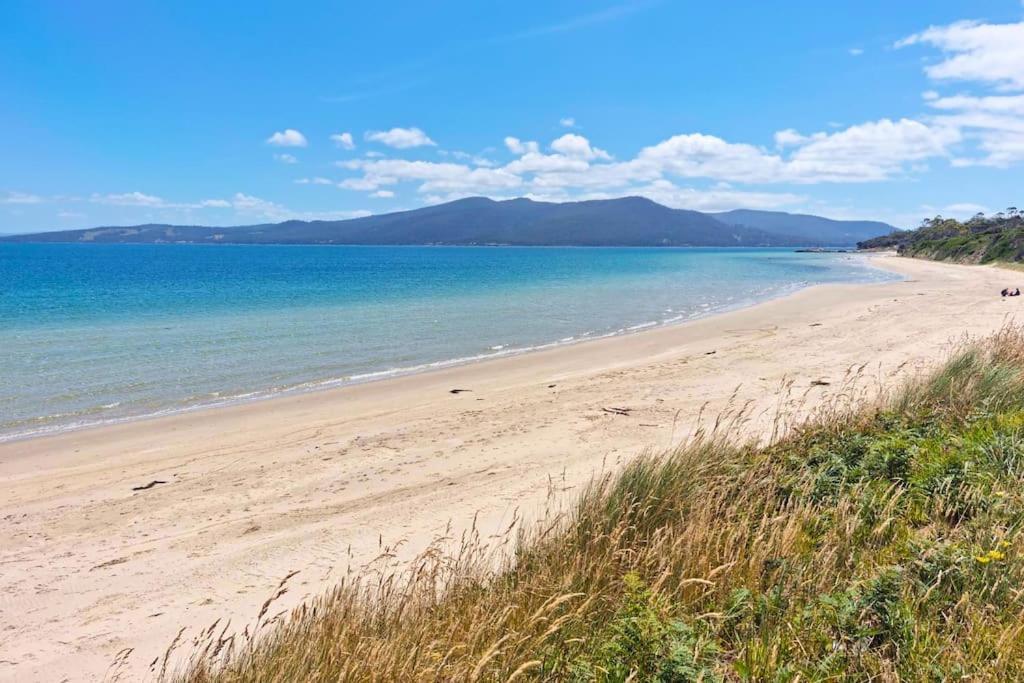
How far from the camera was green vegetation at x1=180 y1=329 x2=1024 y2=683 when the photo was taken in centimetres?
296

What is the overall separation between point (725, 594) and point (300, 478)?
638 cm

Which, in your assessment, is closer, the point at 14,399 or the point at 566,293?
the point at 14,399

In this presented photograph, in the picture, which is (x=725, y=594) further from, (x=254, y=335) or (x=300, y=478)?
(x=254, y=335)

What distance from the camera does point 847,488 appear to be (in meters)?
5.02

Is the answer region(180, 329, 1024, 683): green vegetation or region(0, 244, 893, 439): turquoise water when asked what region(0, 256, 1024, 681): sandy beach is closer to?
region(180, 329, 1024, 683): green vegetation

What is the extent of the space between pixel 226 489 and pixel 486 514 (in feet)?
12.2

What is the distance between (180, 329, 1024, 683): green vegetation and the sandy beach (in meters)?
1.01

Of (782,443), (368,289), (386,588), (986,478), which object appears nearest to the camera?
(386,588)

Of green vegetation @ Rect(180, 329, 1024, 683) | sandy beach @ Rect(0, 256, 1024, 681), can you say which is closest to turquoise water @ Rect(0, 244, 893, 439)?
sandy beach @ Rect(0, 256, 1024, 681)

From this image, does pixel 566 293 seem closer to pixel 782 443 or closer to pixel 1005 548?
pixel 782 443

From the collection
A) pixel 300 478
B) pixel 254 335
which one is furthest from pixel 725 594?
pixel 254 335

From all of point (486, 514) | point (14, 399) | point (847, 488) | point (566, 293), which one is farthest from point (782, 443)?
point (566, 293)

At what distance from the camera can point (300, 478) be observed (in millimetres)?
8453

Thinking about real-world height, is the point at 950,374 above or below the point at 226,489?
above
